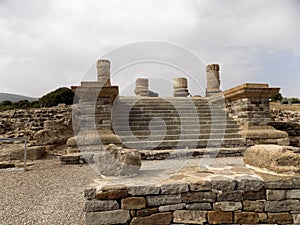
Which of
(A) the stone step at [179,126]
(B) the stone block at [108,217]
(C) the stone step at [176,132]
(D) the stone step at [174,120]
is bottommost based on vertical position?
(B) the stone block at [108,217]

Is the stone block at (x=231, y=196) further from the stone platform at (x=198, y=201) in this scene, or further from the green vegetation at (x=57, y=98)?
the green vegetation at (x=57, y=98)

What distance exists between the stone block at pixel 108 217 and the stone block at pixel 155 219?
0.09 metres

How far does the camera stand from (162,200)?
2676 mm

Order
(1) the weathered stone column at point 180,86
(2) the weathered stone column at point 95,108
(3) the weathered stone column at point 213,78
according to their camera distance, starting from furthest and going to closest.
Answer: (1) the weathered stone column at point 180,86 → (3) the weathered stone column at point 213,78 → (2) the weathered stone column at point 95,108

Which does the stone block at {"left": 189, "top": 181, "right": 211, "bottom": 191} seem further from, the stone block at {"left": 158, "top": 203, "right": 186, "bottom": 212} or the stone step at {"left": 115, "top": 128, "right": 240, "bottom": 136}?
the stone step at {"left": 115, "top": 128, "right": 240, "bottom": 136}

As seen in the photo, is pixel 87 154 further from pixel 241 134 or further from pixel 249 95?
pixel 249 95

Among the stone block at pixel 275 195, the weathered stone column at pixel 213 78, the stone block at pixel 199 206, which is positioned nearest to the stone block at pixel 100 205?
the stone block at pixel 199 206

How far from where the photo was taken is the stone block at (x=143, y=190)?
2.64m

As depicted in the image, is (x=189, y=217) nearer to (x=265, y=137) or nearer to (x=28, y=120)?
(x=265, y=137)

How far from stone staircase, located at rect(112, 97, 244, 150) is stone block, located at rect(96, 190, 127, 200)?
14.8ft

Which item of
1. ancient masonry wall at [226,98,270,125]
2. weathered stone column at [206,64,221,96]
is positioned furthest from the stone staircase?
weathered stone column at [206,64,221,96]

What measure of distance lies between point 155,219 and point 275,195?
1.28 m

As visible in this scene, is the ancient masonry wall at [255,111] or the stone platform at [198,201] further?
the ancient masonry wall at [255,111]

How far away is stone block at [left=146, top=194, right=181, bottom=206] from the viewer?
266 cm
